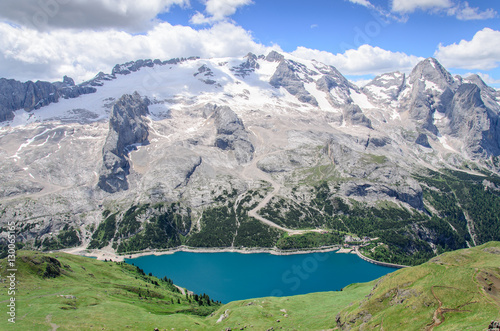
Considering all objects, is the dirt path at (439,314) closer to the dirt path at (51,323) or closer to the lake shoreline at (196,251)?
the dirt path at (51,323)

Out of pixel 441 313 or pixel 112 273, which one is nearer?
pixel 441 313

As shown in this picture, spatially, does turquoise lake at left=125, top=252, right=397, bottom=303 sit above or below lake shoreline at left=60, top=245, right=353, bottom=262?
below

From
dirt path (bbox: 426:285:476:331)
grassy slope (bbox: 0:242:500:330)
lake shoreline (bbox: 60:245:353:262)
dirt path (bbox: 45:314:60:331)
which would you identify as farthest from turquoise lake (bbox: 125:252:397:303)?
dirt path (bbox: 426:285:476:331)

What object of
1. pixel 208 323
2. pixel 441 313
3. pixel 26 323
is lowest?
pixel 208 323

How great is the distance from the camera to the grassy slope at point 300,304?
47.0 meters

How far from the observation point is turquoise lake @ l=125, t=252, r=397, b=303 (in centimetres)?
13750

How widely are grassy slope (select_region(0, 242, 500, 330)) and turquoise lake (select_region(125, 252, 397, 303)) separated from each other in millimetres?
31370

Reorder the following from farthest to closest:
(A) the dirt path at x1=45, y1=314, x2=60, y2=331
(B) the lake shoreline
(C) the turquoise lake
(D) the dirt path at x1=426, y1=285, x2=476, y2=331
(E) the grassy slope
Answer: (B) the lake shoreline → (C) the turquoise lake → (A) the dirt path at x1=45, y1=314, x2=60, y2=331 → (E) the grassy slope → (D) the dirt path at x1=426, y1=285, x2=476, y2=331

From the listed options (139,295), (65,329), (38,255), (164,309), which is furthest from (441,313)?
(38,255)

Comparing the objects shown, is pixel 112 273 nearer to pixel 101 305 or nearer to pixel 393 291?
pixel 101 305

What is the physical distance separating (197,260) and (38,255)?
90736mm

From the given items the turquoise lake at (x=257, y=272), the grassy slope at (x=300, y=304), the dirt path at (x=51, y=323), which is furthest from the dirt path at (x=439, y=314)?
the turquoise lake at (x=257, y=272)

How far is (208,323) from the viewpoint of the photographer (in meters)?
79.3

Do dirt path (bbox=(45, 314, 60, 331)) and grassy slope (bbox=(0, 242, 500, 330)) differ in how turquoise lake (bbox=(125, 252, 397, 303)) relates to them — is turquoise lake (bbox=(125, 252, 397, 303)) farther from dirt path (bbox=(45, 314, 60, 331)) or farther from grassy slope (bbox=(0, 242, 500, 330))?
dirt path (bbox=(45, 314, 60, 331))
